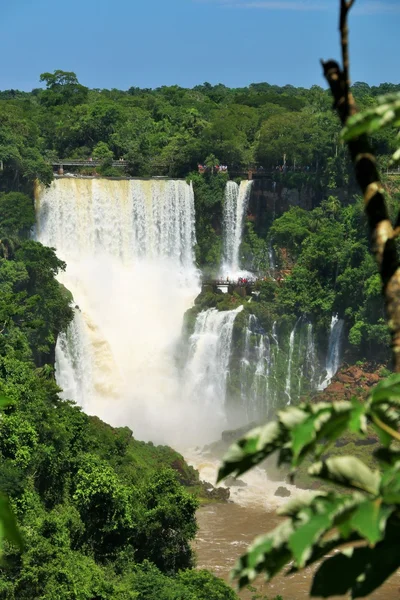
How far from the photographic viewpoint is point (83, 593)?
17.1 m

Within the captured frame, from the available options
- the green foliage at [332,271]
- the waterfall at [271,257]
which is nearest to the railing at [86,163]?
the waterfall at [271,257]

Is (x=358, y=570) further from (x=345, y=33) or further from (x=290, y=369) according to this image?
(x=290, y=369)

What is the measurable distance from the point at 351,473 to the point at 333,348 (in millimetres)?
36580

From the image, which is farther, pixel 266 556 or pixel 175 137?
pixel 175 137

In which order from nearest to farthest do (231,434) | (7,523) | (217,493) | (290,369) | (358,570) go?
(7,523)
(358,570)
(217,493)
(231,434)
(290,369)

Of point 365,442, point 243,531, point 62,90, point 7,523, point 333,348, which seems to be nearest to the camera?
point 7,523

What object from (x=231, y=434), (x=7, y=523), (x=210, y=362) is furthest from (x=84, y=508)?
(x=7, y=523)

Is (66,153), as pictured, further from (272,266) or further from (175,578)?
(175,578)

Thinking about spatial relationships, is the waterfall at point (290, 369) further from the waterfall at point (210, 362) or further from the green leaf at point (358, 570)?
the green leaf at point (358, 570)

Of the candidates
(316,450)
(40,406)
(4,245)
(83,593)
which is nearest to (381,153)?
(4,245)

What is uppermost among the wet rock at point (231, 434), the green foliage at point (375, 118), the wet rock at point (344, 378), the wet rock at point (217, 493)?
the green foliage at point (375, 118)

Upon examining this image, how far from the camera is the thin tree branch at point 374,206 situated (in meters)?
2.24

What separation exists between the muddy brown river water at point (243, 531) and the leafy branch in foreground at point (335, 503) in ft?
62.9

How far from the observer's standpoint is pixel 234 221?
44.1m
